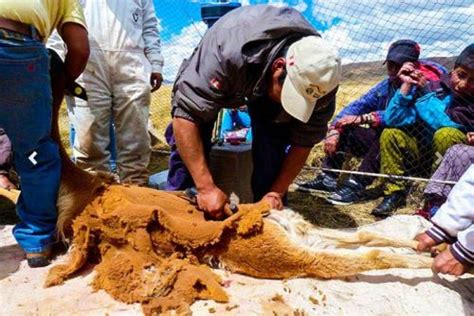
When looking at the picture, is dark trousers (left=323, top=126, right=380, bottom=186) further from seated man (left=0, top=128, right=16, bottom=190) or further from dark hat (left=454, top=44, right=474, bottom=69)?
seated man (left=0, top=128, right=16, bottom=190)

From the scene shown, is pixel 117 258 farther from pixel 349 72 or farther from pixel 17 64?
pixel 349 72

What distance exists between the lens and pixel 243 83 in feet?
8.18

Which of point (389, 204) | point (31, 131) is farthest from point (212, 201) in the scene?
point (389, 204)

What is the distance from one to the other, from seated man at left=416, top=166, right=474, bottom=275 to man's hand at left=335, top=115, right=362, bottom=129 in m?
2.41

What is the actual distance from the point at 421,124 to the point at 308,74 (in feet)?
7.54

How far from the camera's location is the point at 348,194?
433 cm

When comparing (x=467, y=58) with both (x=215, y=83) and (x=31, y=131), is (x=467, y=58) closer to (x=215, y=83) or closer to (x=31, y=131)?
(x=215, y=83)

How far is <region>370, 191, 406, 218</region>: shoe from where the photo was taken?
396cm

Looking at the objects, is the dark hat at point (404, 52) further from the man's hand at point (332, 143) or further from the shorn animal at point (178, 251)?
the shorn animal at point (178, 251)

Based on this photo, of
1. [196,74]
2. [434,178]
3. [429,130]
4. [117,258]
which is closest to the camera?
[117,258]

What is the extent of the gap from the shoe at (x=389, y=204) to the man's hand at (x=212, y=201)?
6.62 ft

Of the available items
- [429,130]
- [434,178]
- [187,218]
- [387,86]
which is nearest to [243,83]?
[187,218]

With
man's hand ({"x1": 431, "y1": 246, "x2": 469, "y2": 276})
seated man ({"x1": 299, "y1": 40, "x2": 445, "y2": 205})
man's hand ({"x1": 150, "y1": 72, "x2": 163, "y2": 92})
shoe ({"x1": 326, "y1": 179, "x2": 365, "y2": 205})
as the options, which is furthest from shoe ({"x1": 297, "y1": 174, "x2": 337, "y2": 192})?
man's hand ({"x1": 431, "y1": 246, "x2": 469, "y2": 276})

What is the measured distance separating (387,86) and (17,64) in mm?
→ 3528
